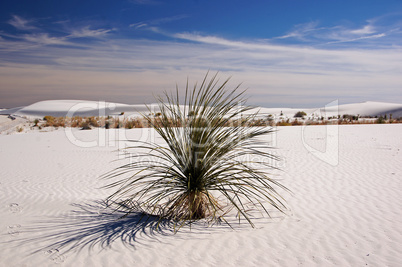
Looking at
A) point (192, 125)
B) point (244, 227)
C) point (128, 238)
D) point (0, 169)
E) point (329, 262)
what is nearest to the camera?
point (329, 262)

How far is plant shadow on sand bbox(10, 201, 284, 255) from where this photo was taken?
11.6 feet

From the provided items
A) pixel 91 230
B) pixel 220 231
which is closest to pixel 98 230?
pixel 91 230

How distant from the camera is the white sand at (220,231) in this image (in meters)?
3.22

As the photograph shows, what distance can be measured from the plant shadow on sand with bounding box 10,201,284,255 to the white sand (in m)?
0.01

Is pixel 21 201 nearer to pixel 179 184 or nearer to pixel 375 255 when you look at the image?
pixel 179 184

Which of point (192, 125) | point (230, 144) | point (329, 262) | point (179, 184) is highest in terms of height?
point (192, 125)

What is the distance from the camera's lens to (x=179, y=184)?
450 centimetres

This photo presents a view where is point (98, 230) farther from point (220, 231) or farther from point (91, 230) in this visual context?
point (220, 231)

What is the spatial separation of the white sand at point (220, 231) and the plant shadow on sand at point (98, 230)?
0.04ft

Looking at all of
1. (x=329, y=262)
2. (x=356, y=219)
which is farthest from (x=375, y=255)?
(x=356, y=219)

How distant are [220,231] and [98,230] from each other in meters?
1.55

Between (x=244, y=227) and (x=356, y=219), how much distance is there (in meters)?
1.62

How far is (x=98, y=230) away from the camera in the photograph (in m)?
3.93

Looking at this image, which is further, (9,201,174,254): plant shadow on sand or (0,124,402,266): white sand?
(9,201,174,254): plant shadow on sand
